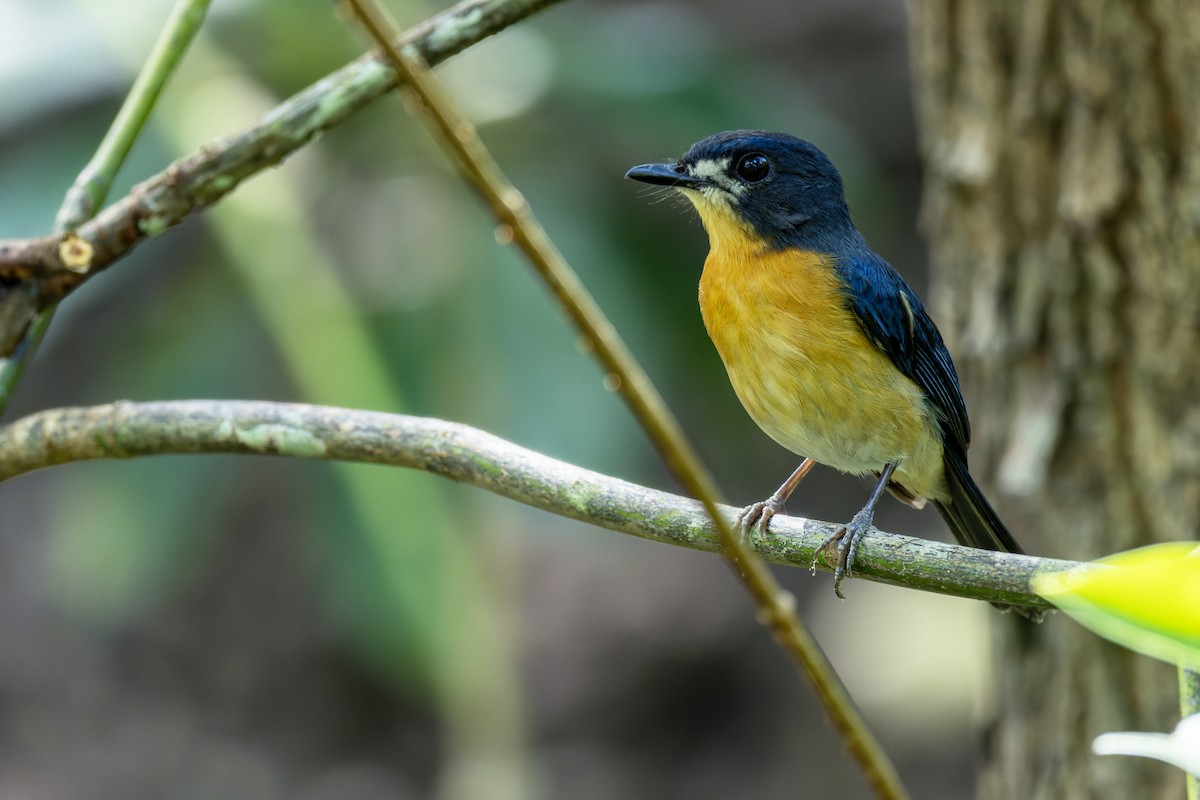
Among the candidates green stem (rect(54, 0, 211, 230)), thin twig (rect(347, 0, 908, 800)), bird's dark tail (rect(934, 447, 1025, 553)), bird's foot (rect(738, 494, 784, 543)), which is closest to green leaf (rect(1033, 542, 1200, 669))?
thin twig (rect(347, 0, 908, 800))

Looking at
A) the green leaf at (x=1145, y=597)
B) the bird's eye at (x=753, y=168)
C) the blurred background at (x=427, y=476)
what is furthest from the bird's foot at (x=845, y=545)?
the blurred background at (x=427, y=476)

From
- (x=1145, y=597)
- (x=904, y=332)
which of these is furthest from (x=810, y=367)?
(x=1145, y=597)

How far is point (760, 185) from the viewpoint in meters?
3.60

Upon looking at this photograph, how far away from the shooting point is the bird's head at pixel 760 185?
3.57 meters

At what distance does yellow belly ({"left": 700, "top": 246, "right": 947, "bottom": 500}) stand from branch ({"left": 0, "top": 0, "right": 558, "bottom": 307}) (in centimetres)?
123

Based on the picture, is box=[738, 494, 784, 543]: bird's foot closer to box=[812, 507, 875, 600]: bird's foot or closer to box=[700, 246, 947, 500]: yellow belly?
box=[700, 246, 947, 500]: yellow belly

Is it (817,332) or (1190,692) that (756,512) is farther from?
(1190,692)

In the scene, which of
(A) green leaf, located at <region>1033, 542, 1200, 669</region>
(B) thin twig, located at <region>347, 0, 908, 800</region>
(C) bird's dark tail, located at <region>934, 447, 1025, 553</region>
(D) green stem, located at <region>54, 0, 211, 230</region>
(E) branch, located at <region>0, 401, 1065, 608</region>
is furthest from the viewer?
(C) bird's dark tail, located at <region>934, 447, 1025, 553</region>

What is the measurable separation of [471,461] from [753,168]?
1.55 meters

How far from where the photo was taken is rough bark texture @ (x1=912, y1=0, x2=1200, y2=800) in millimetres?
3811

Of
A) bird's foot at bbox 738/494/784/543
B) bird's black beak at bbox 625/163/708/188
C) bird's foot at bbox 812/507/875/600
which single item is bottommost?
bird's foot at bbox 812/507/875/600

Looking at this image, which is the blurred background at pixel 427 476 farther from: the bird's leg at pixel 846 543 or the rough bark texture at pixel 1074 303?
the bird's leg at pixel 846 543

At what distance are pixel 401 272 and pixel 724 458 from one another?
8.51 ft

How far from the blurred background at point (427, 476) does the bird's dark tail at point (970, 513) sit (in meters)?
1.13
